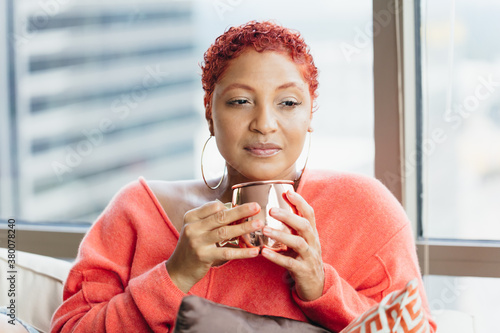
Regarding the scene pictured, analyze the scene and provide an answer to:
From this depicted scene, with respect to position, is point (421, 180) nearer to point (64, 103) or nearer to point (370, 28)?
point (370, 28)

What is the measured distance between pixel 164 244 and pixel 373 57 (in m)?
0.95

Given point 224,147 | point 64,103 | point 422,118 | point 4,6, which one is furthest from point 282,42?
point 4,6

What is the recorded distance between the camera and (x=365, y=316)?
94cm

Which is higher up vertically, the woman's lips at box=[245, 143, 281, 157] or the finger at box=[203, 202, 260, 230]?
the woman's lips at box=[245, 143, 281, 157]

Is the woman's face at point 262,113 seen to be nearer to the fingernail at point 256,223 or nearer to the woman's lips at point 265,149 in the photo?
the woman's lips at point 265,149

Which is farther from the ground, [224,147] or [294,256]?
[224,147]

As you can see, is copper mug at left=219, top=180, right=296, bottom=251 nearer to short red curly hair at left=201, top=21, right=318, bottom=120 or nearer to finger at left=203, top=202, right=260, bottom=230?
finger at left=203, top=202, right=260, bottom=230

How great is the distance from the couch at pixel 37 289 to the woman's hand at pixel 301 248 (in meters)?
0.56

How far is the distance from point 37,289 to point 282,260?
916 mm

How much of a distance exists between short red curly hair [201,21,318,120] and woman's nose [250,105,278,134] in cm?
13

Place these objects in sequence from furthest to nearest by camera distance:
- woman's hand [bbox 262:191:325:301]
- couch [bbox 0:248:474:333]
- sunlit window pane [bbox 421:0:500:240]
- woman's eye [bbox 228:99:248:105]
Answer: sunlit window pane [bbox 421:0:500:240], couch [bbox 0:248:474:333], woman's eye [bbox 228:99:248:105], woman's hand [bbox 262:191:325:301]

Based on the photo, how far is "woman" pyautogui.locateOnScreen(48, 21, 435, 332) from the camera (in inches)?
44.0

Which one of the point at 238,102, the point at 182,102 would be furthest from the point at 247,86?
the point at 182,102

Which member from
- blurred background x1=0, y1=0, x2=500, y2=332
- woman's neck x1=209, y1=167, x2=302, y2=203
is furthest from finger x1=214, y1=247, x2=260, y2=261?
blurred background x1=0, y1=0, x2=500, y2=332
